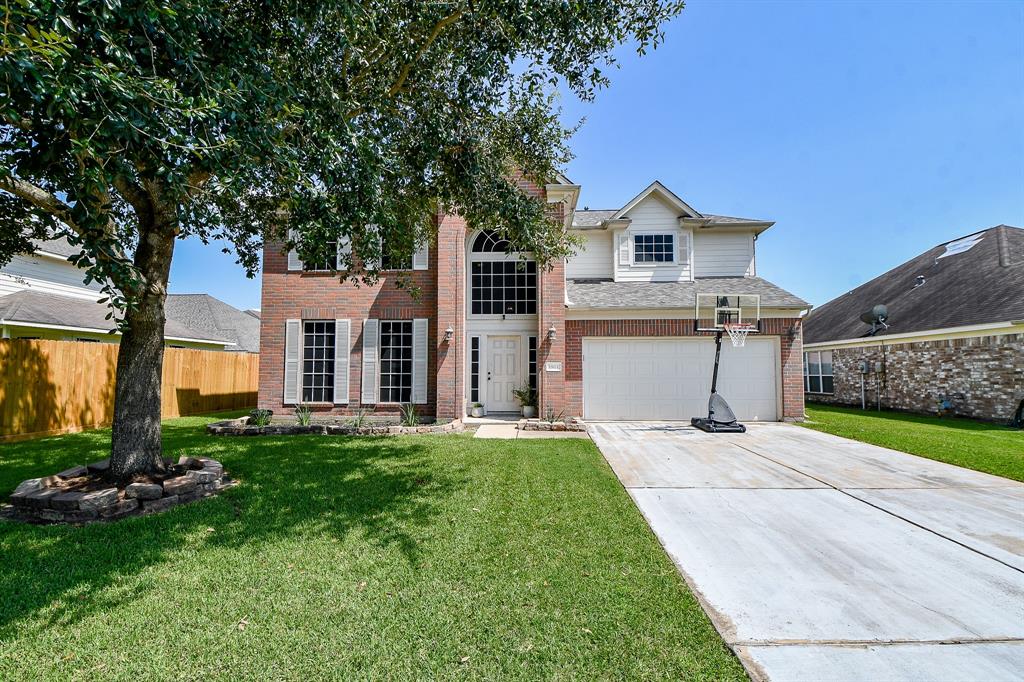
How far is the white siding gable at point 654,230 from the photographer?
45.6 ft

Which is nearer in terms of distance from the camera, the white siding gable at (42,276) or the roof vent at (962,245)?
the white siding gable at (42,276)

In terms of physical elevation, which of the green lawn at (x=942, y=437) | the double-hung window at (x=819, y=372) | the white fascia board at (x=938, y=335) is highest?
the white fascia board at (x=938, y=335)

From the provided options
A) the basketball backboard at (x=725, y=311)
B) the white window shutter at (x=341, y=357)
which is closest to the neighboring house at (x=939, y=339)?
the basketball backboard at (x=725, y=311)

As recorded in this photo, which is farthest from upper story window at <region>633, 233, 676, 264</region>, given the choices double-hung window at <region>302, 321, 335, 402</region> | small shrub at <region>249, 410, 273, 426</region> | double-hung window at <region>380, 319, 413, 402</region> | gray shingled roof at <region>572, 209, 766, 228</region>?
small shrub at <region>249, 410, 273, 426</region>

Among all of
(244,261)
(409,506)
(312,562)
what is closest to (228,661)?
(312,562)

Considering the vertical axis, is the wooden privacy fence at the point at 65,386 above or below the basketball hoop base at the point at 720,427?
above

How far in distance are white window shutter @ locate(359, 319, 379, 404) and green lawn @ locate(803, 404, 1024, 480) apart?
11.3 meters

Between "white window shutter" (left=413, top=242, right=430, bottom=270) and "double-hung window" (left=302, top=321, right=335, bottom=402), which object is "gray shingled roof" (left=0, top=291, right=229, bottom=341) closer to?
"double-hung window" (left=302, top=321, right=335, bottom=402)

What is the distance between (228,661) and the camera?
8.09 ft

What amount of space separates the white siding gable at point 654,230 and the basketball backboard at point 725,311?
240cm

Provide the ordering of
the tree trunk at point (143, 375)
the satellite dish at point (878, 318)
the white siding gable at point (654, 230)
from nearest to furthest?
the tree trunk at point (143, 375) < the white siding gable at point (654, 230) < the satellite dish at point (878, 318)

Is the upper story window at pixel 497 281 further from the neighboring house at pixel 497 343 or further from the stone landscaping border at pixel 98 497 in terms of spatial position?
the stone landscaping border at pixel 98 497

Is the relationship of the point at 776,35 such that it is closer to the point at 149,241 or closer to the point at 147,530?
the point at 149,241

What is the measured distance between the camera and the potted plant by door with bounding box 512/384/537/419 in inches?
464
